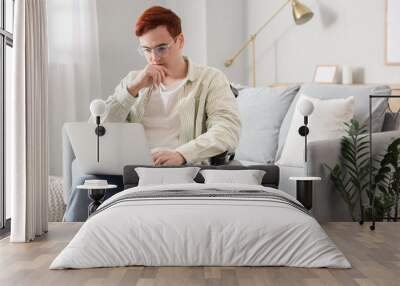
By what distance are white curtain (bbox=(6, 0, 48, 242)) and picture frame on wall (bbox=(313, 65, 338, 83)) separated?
2.72 metres

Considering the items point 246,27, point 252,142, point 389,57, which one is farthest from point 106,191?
point 246,27

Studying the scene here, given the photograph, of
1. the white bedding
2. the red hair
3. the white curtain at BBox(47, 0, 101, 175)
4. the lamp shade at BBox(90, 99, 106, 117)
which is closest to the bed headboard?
the lamp shade at BBox(90, 99, 106, 117)

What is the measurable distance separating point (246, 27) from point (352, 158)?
2.87 meters

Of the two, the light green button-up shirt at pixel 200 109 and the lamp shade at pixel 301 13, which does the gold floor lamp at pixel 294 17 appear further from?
the light green button-up shirt at pixel 200 109

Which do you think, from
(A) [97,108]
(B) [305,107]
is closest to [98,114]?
(A) [97,108]

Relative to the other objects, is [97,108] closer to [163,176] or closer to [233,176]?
[163,176]

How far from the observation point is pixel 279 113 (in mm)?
5500

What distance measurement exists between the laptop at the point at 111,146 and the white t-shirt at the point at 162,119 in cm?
25

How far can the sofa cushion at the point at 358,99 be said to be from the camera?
4.95 m

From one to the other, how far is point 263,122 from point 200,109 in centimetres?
80

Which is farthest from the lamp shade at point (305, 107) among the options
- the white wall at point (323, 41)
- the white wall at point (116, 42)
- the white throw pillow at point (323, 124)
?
the white wall at point (116, 42)

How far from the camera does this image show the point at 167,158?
4578mm

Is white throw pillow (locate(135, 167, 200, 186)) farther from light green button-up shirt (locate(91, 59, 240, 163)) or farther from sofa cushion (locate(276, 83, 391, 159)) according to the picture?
sofa cushion (locate(276, 83, 391, 159))

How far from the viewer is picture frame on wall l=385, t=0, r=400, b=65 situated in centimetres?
575
